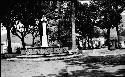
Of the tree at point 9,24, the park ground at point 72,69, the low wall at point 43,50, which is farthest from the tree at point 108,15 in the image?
the park ground at point 72,69

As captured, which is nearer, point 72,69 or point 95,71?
point 95,71

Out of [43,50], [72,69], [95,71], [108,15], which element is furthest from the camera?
[108,15]

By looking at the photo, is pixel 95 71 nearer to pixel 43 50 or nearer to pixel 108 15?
pixel 43 50

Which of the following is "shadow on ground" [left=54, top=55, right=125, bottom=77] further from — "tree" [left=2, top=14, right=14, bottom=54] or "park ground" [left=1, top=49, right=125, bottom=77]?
"tree" [left=2, top=14, right=14, bottom=54]

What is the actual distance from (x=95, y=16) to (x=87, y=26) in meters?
5.71

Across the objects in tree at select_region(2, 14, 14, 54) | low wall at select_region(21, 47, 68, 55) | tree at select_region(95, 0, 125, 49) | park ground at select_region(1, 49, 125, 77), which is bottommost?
park ground at select_region(1, 49, 125, 77)

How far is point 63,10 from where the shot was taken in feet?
187

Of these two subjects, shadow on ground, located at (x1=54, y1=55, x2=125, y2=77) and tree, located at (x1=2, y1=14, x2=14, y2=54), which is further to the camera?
tree, located at (x1=2, y1=14, x2=14, y2=54)

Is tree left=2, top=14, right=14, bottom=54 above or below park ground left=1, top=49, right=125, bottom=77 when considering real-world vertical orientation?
above

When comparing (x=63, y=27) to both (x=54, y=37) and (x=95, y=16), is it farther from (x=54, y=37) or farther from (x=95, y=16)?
(x=95, y=16)

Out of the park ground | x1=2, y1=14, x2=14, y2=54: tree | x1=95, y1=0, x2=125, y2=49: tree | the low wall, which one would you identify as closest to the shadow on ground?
the park ground

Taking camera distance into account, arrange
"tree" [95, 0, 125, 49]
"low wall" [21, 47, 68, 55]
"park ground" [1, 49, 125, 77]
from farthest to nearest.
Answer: "tree" [95, 0, 125, 49] → "low wall" [21, 47, 68, 55] → "park ground" [1, 49, 125, 77]

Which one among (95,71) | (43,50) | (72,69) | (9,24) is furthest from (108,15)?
(95,71)

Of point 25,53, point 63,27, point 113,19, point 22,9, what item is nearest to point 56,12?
point 63,27
